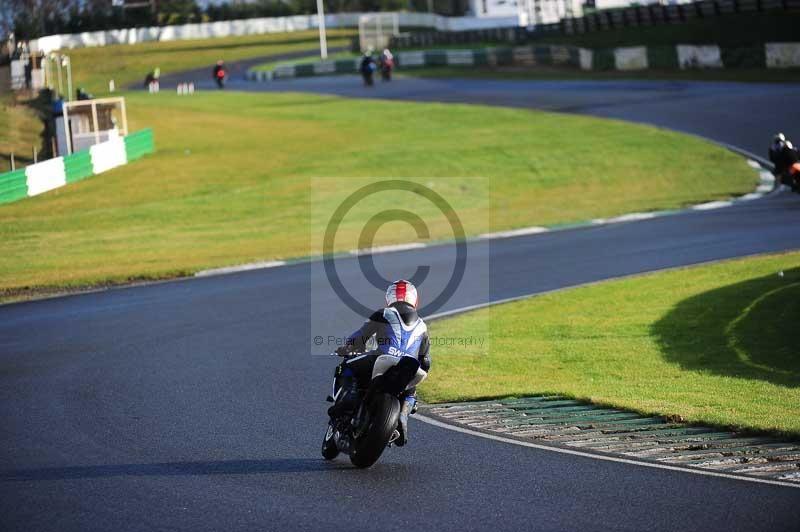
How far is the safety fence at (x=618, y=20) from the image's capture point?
51.9 meters

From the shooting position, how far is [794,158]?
26.0 m

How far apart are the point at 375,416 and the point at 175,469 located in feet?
5.72

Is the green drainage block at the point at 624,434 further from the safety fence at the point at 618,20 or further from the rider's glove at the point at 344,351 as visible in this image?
the safety fence at the point at 618,20

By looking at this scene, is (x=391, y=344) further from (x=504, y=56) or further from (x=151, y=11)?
(x=151, y=11)

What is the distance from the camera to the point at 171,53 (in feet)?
316

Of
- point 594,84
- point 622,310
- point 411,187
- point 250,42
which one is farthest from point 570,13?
point 622,310

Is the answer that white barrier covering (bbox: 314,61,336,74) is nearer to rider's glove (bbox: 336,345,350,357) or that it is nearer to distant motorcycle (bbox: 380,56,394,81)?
distant motorcycle (bbox: 380,56,394,81)

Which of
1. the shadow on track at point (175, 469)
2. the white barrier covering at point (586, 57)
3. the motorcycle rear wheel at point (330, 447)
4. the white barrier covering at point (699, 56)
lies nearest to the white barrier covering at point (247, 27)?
the white barrier covering at point (586, 57)

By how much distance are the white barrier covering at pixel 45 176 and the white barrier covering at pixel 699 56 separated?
31.2 meters

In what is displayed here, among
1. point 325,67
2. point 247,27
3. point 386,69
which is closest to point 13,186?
point 386,69

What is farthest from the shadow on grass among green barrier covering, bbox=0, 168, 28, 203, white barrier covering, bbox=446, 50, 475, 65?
white barrier covering, bbox=446, 50, 475, 65

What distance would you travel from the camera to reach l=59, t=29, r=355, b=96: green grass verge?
85.4 metres

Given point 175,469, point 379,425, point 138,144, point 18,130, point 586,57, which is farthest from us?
point 586,57

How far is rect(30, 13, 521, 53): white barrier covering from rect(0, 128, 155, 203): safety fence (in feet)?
212
